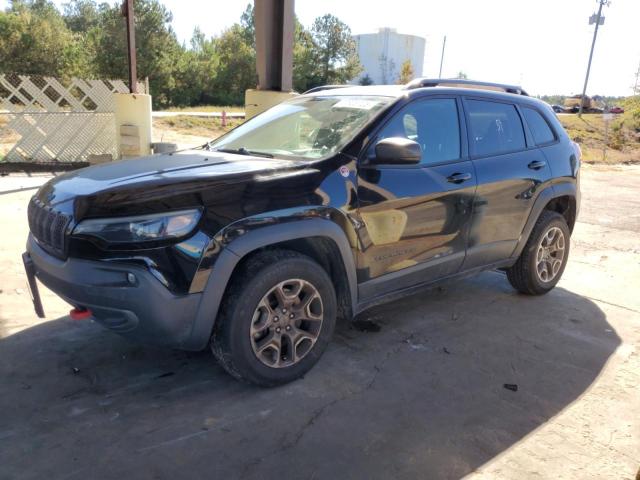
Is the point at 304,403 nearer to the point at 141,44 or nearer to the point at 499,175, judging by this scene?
the point at 499,175

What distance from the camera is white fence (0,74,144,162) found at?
1139 centimetres

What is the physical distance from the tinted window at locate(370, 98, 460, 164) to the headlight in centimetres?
157

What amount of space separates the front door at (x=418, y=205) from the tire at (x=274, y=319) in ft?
1.25

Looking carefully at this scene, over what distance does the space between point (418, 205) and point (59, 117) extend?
1045 cm

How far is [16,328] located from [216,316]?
6.11 ft

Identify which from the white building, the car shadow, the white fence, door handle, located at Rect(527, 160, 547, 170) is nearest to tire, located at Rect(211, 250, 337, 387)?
the car shadow

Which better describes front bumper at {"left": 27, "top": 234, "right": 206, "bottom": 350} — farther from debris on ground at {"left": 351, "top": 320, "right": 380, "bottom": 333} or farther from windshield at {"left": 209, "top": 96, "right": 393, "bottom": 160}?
debris on ground at {"left": 351, "top": 320, "right": 380, "bottom": 333}

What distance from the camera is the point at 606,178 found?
596 inches

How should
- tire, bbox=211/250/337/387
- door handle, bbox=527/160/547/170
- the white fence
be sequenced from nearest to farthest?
tire, bbox=211/250/337/387 < door handle, bbox=527/160/547/170 < the white fence

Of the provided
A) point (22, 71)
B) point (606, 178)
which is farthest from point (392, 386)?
point (22, 71)

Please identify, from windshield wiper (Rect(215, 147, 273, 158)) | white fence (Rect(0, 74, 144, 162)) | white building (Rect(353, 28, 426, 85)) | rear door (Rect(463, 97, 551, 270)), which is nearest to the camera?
windshield wiper (Rect(215, 147, 273, 158))

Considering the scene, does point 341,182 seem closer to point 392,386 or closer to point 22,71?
point 392,386

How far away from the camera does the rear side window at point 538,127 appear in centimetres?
481

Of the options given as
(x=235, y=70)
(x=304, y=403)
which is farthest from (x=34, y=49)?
(x=304, y=403)
